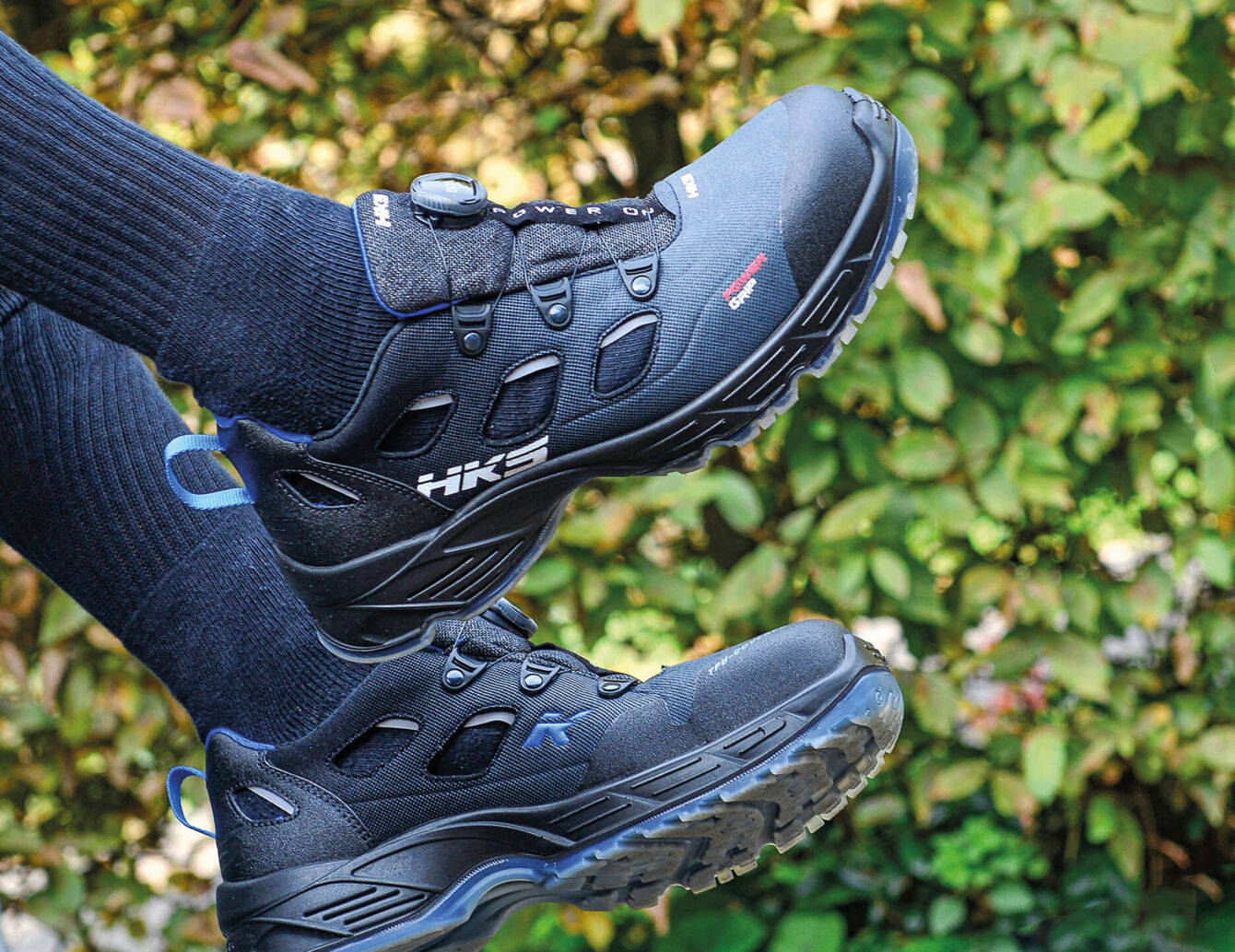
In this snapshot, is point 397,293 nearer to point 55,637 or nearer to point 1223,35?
point 55,637

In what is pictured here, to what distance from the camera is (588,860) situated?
3.58 ft

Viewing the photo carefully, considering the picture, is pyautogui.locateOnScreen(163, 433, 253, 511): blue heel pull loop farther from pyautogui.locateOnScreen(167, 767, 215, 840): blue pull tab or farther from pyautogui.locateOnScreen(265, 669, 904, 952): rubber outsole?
pyautogui.locateOnScreen(265, 669, 904, 952): rubber outsole

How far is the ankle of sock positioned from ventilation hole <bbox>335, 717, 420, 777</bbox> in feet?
1.00

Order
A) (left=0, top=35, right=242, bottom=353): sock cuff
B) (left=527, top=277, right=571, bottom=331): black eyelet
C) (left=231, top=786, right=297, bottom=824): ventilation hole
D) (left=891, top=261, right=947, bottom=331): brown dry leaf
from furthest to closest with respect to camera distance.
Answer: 1. (left=891, top=261, right=947, bottom=331): brown dry leaf
2. (left=231, top=786, right=297, bottom=824): ventilation hole
3. (left=527, top=277, right=571, bottom=331): black eyelet
4. (left=0, top=35, right=242, bottom=353): sock cuff

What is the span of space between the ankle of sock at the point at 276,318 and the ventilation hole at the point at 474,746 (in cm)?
32

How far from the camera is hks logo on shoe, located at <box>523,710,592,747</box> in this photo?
44.3 inches

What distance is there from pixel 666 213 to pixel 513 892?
607 millimetres

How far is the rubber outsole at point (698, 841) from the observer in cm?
106

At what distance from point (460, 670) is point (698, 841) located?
26 centimetres

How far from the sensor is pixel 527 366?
0.98 meters

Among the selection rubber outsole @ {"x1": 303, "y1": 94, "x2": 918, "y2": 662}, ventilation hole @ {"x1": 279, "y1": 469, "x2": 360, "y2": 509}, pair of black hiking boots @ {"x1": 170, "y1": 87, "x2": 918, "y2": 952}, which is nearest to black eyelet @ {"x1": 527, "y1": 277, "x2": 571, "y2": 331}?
pair of black hiking boots @ {"x1": 170, "y1": 87, "x2": 918, "y2": 952}

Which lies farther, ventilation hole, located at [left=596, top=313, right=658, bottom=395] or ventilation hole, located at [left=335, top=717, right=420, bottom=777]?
ventilation hole, located at [left=335, top=717, right=420, bottom=777]

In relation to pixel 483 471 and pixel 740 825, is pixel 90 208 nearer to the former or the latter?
pixel 483 471

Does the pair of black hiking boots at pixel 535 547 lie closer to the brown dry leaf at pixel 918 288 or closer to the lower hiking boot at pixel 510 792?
the lower hiking boot at pixel 510 792
